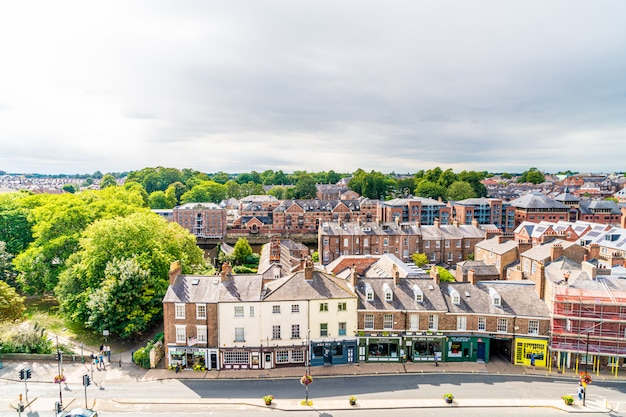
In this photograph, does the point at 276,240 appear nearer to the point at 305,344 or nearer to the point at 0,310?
the point at 305,344

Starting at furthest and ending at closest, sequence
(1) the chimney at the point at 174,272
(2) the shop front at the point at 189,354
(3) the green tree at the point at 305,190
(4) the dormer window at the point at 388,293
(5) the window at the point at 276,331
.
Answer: (3) the green tree at the point at 305,190 < (4) the dormer window at the point at 388,293 < (1) the chimney at the point at 174,272 < (5) the window at the point at 276,331 < (2) the shop front at the point at 189,354

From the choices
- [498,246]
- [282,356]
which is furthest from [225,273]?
[498,246]

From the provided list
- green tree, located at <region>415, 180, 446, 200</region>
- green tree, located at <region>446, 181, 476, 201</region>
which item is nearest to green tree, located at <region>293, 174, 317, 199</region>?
green tree, located at <region>415, 180, 446, 200</region>

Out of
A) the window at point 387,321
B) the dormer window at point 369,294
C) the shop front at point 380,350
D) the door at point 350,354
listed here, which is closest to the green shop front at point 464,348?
the shop front at point 380,350

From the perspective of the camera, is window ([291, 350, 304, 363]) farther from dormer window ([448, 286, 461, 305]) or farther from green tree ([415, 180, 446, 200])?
green tree ([415, 180, 446, 200])

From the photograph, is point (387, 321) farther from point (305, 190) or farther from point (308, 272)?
point (305, 190)

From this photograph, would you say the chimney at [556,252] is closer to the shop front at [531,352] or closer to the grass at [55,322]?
the shop front at [531,352]
